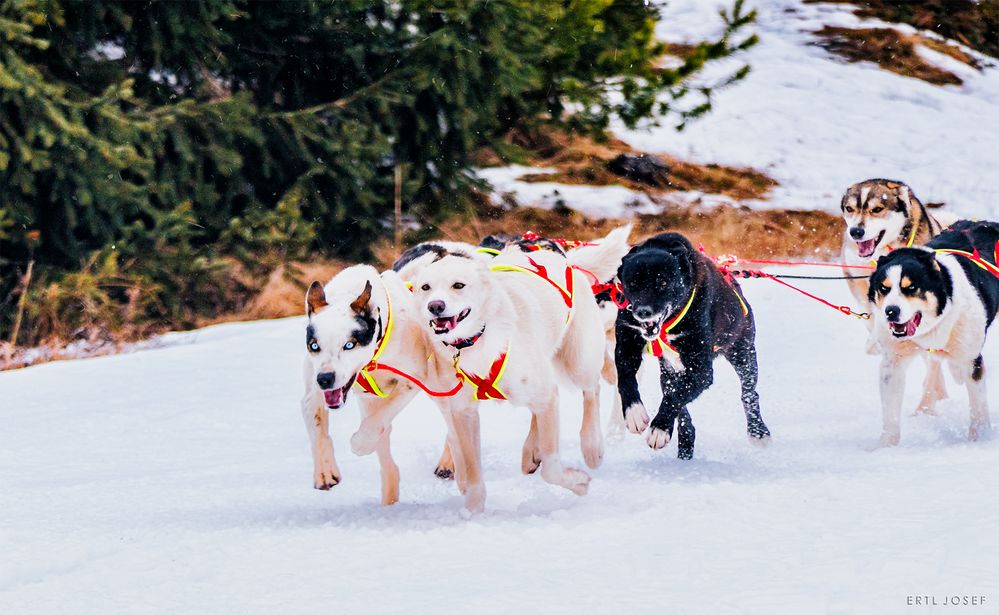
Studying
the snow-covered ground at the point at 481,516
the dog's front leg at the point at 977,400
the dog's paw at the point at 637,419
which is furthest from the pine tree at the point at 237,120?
the dog's front leg at the point at 977,400

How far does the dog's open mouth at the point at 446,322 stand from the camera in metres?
3.84

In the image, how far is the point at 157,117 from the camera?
877 cm

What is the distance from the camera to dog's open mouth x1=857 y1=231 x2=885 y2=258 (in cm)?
657

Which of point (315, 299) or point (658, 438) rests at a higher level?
point (315, 299)

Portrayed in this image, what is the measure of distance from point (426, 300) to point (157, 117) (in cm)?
552

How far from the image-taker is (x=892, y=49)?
20.2m

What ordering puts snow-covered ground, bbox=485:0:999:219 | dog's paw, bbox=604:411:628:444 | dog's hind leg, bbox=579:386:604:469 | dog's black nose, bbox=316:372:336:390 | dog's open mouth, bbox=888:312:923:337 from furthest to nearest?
snow-covered ground, bbox=485:0:999:219 < dog's paw, bbox=604:411:628:444 < dog's open mouth, bbox=888:312:923:337 < dog's hind leg, bbox=579:386:604:469 < dog's black nose, bbox=316:372:336:390

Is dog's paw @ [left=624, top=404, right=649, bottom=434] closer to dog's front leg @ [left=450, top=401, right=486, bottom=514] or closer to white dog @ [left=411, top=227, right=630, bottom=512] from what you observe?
white dog @ [left=411, top=227, right=630, bottom=512]

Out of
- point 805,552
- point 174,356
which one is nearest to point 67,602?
point 805,552

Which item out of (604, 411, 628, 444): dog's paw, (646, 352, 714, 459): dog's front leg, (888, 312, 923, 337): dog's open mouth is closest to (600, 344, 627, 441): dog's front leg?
(604, 411, 628, 444): dog's paw

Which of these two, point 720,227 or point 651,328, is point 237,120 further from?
point 720,227

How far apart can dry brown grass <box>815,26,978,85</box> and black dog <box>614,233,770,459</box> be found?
1599 cm

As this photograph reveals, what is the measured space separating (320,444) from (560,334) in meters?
0.99

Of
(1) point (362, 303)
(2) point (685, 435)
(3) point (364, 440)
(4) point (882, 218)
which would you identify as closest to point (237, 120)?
(4) point (882, 218)
